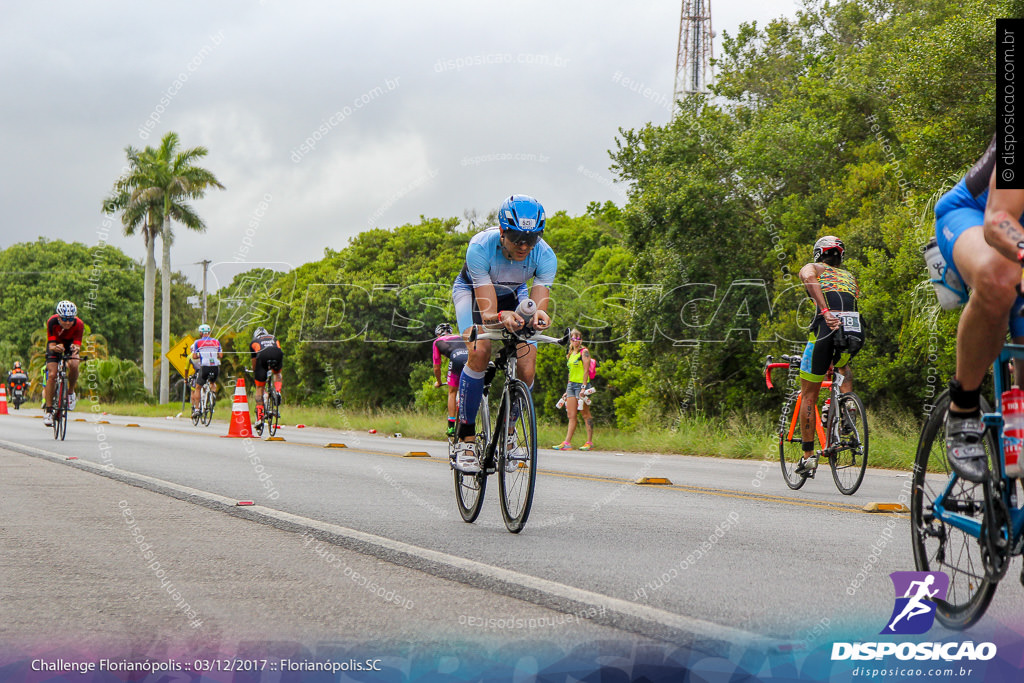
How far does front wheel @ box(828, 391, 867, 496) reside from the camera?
28.7 feet

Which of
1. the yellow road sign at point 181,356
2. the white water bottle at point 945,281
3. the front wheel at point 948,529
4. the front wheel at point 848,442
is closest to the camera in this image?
the front wheel at point 948,529

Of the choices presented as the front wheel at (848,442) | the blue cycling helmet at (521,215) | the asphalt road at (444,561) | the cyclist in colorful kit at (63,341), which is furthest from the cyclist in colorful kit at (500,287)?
the cyclist in colorful kit at (63,341)

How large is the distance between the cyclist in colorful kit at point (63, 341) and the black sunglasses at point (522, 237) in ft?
36.3

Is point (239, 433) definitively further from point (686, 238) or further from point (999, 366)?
point (999, 366)

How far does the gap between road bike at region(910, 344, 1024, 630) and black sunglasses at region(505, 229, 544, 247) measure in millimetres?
2931

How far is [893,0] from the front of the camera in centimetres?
3036

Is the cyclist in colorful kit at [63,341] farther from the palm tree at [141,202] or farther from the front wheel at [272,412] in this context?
the palm tree at [141,202]

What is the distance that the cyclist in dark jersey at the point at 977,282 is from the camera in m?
3.41

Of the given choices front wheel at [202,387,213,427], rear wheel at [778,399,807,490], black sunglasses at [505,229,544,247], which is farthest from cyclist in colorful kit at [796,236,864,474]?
front wheel at [202,387,213,427]

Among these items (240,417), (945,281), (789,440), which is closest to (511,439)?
(945,281)

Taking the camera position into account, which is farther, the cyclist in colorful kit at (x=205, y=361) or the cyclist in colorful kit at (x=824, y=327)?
the cyclist in colorful kit at (x=205, y=361)

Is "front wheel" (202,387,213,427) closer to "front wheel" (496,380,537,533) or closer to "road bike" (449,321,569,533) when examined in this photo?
"road bike" (449,321,569,533)

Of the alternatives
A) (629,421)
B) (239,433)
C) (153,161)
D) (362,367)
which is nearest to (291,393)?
(362,367)

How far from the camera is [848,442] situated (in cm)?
889
